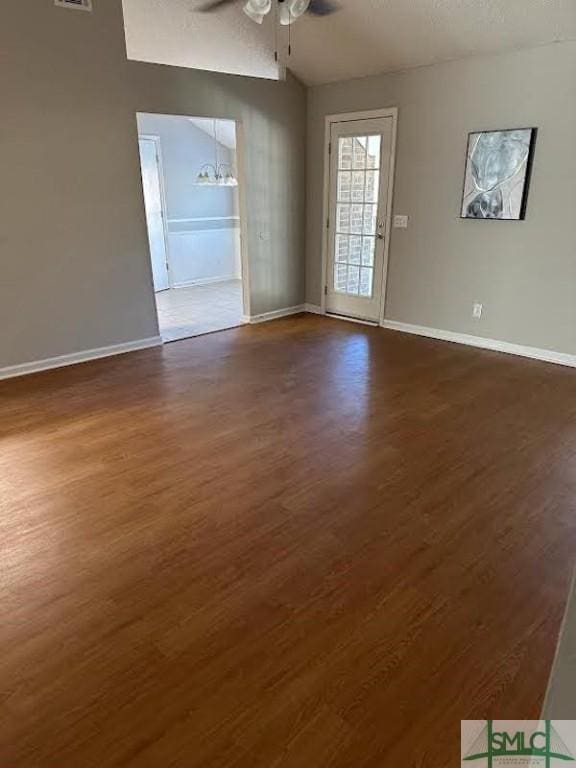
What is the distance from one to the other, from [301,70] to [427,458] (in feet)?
14.8

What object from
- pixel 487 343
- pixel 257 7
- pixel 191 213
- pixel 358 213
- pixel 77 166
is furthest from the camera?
pixel 191 213

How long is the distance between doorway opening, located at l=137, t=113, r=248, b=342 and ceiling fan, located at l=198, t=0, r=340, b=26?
233cm

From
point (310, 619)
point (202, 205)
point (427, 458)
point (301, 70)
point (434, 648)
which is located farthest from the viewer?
point (202, 205)

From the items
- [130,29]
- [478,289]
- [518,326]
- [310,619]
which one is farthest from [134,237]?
[310,619]

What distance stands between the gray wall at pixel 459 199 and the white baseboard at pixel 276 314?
130cm

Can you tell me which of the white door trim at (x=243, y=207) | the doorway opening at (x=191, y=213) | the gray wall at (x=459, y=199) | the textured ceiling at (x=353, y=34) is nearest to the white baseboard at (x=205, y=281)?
the doorway opening at (x=191, y=213)

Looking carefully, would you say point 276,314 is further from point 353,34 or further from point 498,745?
point 498,745

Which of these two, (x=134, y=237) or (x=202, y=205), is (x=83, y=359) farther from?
(x=202, y=205)

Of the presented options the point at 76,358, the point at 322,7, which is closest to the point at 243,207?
the point at 322,7

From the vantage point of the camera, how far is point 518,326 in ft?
15.6

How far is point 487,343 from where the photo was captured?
501 centimetres

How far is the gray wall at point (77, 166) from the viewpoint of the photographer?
12.8ft

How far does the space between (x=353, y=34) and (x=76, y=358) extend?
3.85 metres

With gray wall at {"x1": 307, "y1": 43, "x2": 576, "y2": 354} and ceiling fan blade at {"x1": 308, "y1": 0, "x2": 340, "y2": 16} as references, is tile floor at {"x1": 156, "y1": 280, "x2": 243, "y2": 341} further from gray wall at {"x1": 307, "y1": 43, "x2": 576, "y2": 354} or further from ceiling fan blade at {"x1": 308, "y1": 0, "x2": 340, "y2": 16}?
ceiling fan blade at {"x1": 308, "y1": 0, "x2": 340, "y2": 16}
